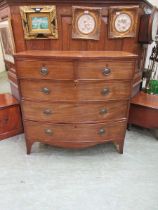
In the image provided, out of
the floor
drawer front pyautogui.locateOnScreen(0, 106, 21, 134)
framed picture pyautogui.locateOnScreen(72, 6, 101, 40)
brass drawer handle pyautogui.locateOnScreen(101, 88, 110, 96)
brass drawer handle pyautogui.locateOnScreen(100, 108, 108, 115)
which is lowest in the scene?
the floor

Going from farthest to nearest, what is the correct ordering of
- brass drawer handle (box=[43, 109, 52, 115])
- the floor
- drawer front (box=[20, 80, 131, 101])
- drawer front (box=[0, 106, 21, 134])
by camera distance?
drawer front (box=[0, 106, 21, 134])
brass drawer handle (box=[43, 109, 52, 115])
drawer front (box=[20, 80, 131, 101])
the floor

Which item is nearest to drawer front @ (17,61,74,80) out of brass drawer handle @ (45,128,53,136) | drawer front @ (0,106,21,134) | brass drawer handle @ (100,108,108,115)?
brass drawer handle @ (100,108,108,115)

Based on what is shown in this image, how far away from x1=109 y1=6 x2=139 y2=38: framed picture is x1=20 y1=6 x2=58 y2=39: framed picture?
→ 0.56 metres

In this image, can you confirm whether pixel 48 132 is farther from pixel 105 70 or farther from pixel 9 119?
pixel 105 70

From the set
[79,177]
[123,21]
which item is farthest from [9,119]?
[123,21]

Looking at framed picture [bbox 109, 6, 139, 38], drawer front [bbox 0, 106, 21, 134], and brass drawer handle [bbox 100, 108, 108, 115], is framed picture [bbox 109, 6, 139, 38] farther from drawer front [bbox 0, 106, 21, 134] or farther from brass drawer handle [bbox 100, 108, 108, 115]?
drawer front [bbox 0, 106, 21, 134]

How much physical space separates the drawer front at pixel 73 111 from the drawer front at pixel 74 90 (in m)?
0.06

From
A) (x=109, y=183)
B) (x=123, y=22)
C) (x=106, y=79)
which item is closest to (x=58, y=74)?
(x=106, y=79)

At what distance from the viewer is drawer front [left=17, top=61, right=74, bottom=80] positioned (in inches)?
56.8

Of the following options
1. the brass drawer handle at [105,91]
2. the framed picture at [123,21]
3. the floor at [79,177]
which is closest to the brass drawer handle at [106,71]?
the brass drawer handle at [105,91]

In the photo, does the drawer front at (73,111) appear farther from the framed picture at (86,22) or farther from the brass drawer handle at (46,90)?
the framed picture at (86,22)

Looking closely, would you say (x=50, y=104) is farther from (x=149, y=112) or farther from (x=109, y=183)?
(x=149, y=112)

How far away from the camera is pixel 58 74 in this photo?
4.83 ft

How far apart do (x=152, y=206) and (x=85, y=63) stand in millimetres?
1225
